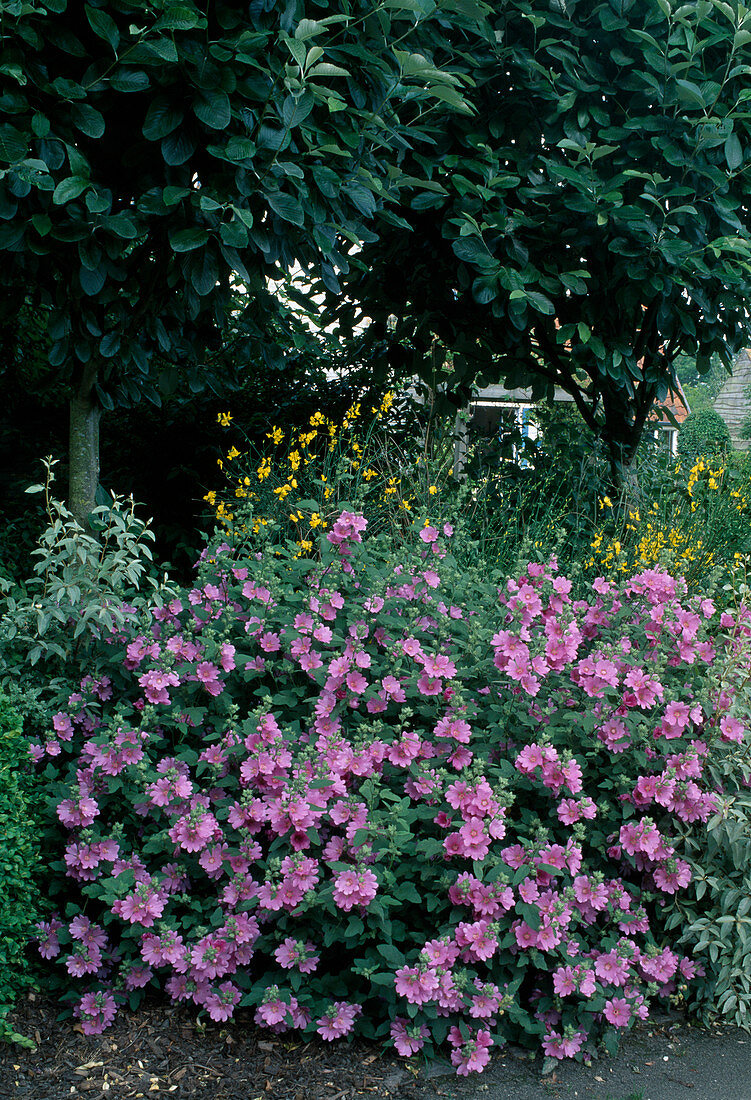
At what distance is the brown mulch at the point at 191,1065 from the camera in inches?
81.6

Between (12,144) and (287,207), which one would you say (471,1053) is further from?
(12,144)

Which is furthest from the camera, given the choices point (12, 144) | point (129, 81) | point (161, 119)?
point (161, 119)

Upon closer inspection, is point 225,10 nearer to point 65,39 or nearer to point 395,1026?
point 65,39

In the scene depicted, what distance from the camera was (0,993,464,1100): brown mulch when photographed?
2.07m

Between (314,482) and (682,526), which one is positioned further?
(682,526)

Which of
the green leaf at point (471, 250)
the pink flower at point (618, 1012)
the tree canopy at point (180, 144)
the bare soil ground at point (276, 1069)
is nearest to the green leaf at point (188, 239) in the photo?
the tree canopy at point (180, 144)

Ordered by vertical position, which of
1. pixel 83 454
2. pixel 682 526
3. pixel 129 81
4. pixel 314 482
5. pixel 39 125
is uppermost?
pixel 129 81

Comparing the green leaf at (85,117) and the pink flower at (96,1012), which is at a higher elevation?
the green leaf at (85,117)

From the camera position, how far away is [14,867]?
222 cm

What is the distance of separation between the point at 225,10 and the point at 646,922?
9.24ft

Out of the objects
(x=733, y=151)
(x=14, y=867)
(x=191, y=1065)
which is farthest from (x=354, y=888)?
(x=733, y=151)

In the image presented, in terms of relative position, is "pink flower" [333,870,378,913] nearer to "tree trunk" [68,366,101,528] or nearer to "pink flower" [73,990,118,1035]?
"pink flower" [73,990,118,1035]

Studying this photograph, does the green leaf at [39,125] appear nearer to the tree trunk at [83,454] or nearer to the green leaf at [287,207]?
the green leaf at [287,207]

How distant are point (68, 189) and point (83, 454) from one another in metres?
1.28
